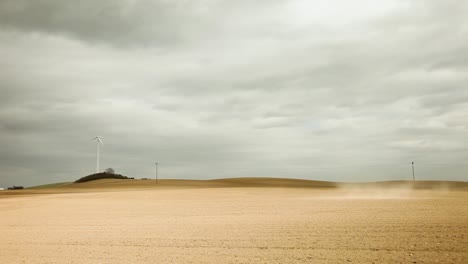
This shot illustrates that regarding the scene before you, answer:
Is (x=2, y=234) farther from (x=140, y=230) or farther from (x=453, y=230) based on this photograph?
(x=453, y=230)

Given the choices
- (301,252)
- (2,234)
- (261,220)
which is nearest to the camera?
(301,252)

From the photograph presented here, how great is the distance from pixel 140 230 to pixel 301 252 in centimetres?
796

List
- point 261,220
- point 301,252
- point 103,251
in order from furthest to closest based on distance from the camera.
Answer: point 261,220
point 103,251
point 301,252

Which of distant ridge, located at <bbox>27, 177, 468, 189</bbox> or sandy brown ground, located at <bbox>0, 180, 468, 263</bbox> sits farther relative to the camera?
distant ridge, located at <bbox>27, 177, 468, 189</bbox>

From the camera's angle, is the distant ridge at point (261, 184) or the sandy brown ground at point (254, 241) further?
the distant ridge at point (261, 184)

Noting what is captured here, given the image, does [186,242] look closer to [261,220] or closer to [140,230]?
[140,230]

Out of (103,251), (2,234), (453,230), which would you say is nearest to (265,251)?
(103,251)

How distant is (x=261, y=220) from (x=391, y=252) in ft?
27.8

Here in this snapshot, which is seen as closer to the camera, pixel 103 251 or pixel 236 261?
pixel 236 261

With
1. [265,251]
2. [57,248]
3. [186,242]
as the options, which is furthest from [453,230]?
[57,248]

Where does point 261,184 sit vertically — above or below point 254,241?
above

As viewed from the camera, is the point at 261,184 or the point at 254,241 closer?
the point at 254,241

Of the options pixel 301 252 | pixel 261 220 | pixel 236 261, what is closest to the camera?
pixel 236 261

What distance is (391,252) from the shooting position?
10.5 metres
